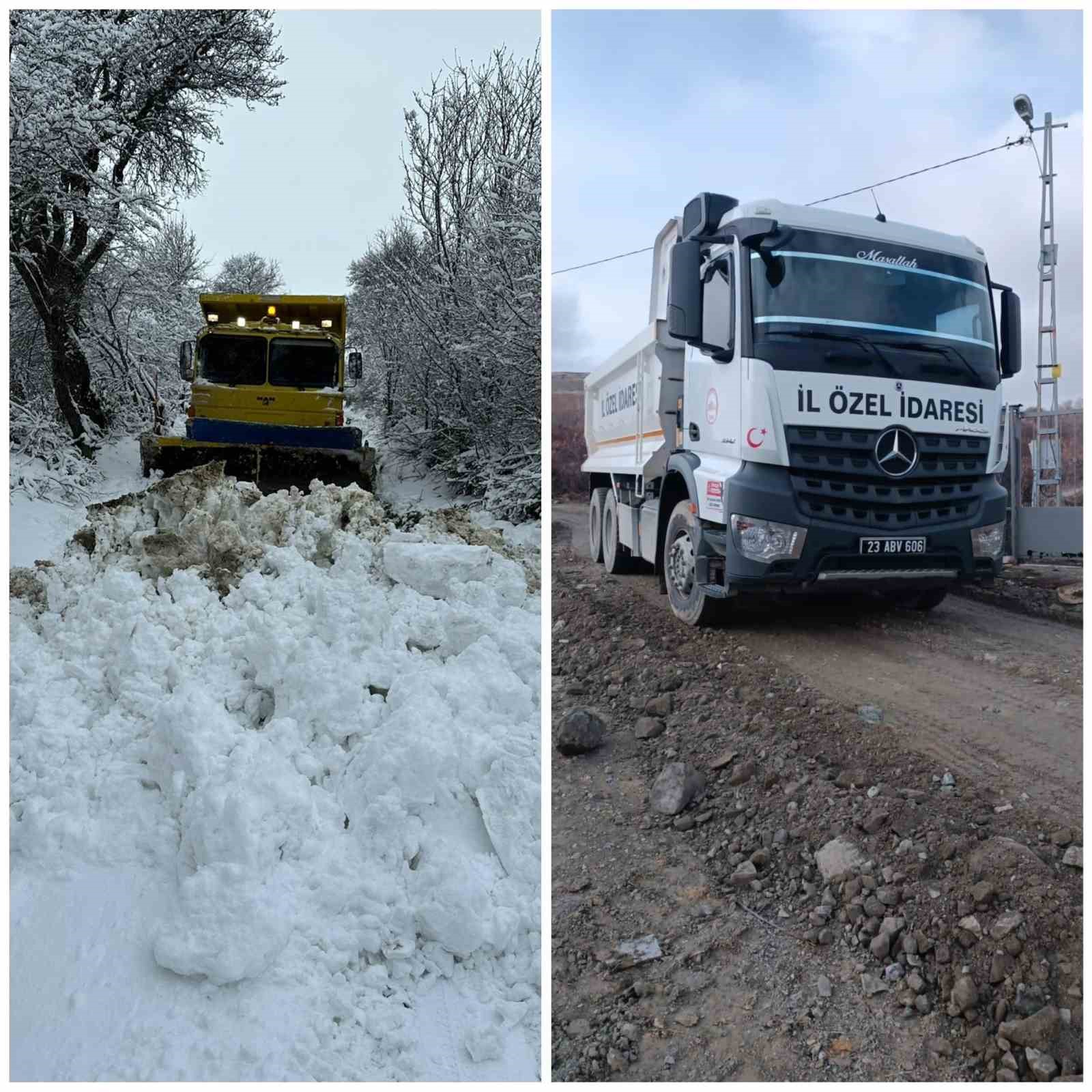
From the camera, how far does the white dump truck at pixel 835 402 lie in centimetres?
358

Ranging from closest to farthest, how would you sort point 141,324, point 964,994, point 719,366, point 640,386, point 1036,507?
point 964,994, point 719,366, point 1036,507, point 640,386, point 141,324

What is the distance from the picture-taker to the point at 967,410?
3.80m

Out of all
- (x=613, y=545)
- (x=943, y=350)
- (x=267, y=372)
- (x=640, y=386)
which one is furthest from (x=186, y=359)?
(x=943, y=350)

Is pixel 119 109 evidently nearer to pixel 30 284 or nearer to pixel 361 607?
pixel 30 284

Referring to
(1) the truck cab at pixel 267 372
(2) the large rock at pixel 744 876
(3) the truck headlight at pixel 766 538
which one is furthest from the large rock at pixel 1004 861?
(1) the truck cab at pixel 267 372

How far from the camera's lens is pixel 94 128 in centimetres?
709

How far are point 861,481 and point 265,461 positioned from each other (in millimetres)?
5290

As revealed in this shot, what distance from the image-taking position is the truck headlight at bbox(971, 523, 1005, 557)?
379 cm

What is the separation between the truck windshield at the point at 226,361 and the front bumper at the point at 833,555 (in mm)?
5904

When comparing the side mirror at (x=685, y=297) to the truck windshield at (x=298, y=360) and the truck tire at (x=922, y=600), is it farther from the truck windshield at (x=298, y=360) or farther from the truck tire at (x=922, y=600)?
the truck windshield at (x=298, y=360)

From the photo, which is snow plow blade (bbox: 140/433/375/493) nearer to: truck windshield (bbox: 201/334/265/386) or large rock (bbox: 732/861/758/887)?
truck windshield (bbox: 201/334/265/386)

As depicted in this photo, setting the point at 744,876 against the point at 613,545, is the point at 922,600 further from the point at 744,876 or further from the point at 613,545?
the point at 744,876

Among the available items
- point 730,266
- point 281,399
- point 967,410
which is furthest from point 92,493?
point 967,410

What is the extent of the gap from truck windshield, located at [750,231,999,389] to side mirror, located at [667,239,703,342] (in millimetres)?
335
